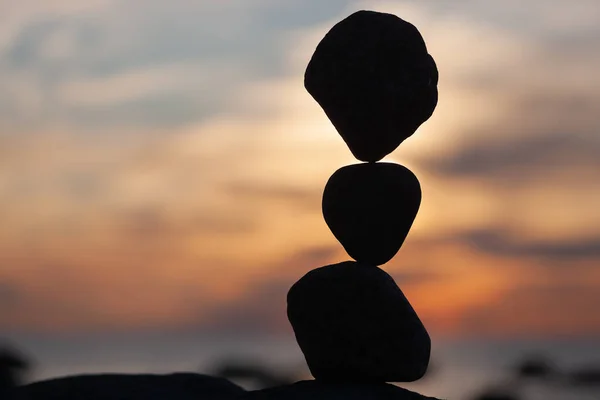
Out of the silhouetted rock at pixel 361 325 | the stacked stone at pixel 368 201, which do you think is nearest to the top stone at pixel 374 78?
the stacked stone at pixel 368 201

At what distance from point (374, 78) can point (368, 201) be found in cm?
150

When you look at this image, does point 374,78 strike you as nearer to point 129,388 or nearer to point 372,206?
point 372,206

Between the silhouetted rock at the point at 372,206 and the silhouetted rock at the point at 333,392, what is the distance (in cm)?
160

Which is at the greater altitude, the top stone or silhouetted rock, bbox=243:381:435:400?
the top stone

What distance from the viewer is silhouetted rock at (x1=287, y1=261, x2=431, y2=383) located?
11.2 meters

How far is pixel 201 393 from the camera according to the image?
39.2ft

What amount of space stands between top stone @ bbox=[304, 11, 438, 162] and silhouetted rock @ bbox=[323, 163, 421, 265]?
380mm

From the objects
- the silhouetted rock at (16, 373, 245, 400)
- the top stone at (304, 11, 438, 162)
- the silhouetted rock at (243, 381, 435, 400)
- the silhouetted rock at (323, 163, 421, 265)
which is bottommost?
the silhouetted rock at (243, 381, 435, 400)

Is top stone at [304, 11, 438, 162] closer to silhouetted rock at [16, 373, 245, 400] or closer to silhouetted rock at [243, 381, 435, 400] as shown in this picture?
silhouetted rock at [243, 381, 435, 400]

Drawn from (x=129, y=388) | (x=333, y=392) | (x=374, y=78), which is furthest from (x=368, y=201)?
(x=129, y=388)

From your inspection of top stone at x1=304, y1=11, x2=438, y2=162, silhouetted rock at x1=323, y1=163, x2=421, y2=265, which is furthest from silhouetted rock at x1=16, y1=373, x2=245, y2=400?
top stone at x1=304, y1=11, x2=438, y2=162

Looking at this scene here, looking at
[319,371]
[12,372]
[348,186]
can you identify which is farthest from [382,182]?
[12,372]

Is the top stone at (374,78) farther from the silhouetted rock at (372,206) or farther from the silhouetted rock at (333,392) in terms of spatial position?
the silhouetted rock at (333,392)

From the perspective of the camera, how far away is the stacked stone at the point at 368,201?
11.1 m
